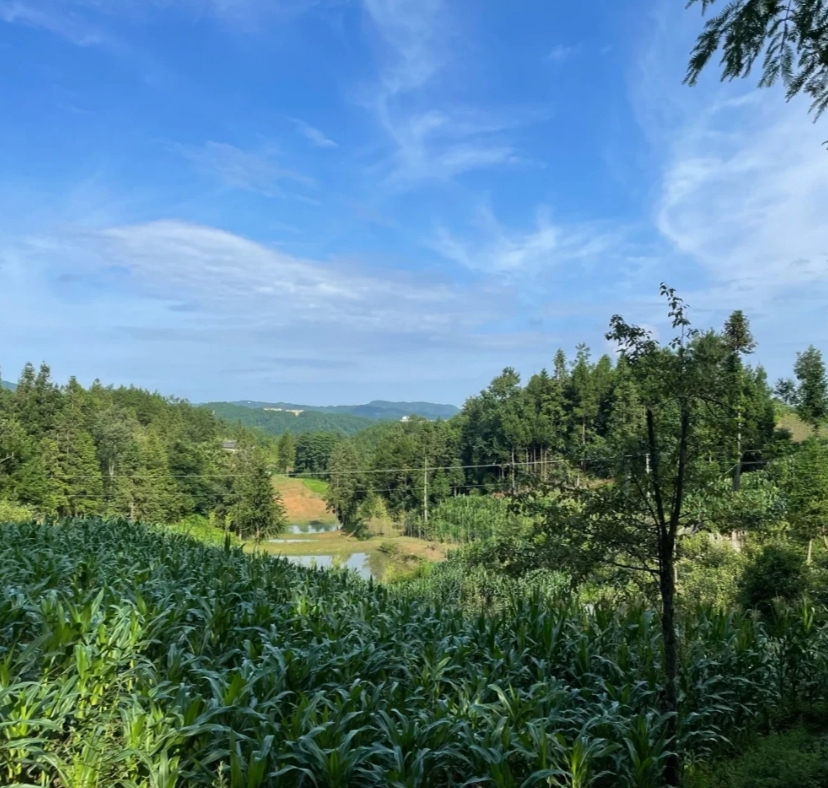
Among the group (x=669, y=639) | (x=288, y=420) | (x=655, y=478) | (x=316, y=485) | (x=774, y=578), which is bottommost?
(x=316, y=485)

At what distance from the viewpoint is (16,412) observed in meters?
36.3

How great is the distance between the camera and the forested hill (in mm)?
29078

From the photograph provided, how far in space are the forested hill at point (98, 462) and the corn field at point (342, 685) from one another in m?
24.0

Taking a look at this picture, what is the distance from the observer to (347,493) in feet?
144

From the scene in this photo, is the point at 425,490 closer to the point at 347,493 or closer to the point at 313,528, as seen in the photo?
the point at 347,493

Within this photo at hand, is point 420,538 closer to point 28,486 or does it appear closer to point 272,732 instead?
point 28,486

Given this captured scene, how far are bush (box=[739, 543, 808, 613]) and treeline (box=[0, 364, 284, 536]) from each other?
24.0m

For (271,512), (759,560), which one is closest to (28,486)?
(271,512)

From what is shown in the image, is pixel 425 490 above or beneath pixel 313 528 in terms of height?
above

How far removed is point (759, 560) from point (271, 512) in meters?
25.9

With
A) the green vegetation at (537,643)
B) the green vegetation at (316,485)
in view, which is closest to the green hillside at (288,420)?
the green vegetation at (316,485)

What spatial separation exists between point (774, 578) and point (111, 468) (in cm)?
3684

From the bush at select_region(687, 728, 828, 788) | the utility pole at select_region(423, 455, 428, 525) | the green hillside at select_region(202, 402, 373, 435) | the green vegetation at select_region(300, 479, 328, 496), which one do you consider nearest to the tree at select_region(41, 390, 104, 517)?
the utility pole at select_region(423, 455, 428, 525)

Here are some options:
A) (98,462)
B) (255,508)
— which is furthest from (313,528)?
(255,508)
